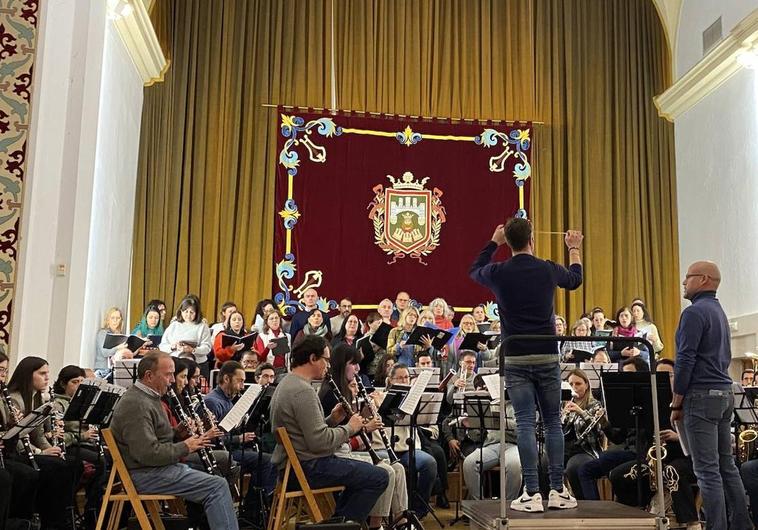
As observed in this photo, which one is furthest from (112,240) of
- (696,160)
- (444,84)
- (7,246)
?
(696,160)

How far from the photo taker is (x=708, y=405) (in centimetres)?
520

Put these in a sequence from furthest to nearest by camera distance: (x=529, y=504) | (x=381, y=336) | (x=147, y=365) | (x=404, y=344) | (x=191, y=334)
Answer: (x=191, y=334)
(x=404, y=344)
(x=381, y=336)
(x=147, y=365)
(x=529, y=504)

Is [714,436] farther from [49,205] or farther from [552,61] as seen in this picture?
[552,61]

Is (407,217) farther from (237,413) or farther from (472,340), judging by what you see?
(237,413)

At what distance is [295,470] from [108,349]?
Answer: 16.9 feet

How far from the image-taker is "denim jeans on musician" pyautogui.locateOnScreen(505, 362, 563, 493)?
15.4 ft

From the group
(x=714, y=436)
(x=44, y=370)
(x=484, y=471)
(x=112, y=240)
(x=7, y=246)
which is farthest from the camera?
(x=112, y=240)

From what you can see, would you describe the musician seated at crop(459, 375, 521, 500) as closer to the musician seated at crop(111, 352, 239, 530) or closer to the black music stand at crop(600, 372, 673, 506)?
the black music stand at crop(600, 372, 673, 506)

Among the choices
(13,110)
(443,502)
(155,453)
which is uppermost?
(13,110)

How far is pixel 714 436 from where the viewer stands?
5215 mm

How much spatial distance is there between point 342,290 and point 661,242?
5085 millimetres

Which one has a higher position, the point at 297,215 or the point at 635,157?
the point at 635,157

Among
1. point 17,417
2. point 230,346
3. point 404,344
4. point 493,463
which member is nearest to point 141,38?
point 230,346

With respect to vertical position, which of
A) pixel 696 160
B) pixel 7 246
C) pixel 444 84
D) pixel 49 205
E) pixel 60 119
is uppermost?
pixel 444 84
